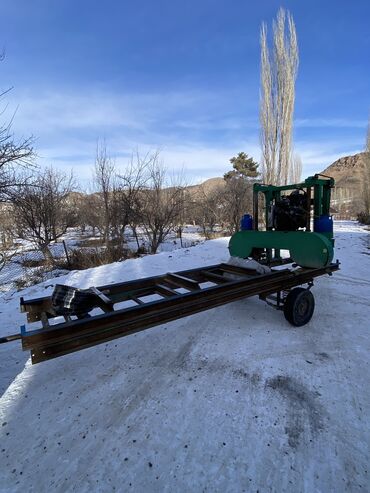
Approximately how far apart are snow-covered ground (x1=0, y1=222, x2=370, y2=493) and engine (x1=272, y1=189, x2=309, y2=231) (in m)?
1.69

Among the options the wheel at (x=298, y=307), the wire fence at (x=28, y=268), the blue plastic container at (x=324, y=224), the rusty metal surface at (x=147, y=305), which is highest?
the blue plastic container at (x=324, y=224)

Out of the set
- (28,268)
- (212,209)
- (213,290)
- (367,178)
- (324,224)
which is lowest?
(28,268)

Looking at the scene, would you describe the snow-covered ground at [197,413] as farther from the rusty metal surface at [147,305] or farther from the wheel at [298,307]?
the rusty metal surface at [147,305]

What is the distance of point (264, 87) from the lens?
1688cm

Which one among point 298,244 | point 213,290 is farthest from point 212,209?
point 213,290

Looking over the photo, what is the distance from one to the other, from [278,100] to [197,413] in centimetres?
1844

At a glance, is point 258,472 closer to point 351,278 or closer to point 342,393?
point 342,393

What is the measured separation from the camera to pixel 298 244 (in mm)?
4258

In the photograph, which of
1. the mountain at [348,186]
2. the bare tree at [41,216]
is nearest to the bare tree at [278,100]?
the mountain at [348,186]

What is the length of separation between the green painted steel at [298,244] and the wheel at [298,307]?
0.56m

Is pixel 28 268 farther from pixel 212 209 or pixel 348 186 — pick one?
pixel 348 186

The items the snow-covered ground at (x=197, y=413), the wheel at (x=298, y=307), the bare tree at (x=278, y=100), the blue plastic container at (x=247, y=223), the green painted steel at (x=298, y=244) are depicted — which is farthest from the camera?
the bare tree at (x=278, y=100)

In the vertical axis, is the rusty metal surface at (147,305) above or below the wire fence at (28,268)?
above

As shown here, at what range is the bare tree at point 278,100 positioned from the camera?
1642 cm
